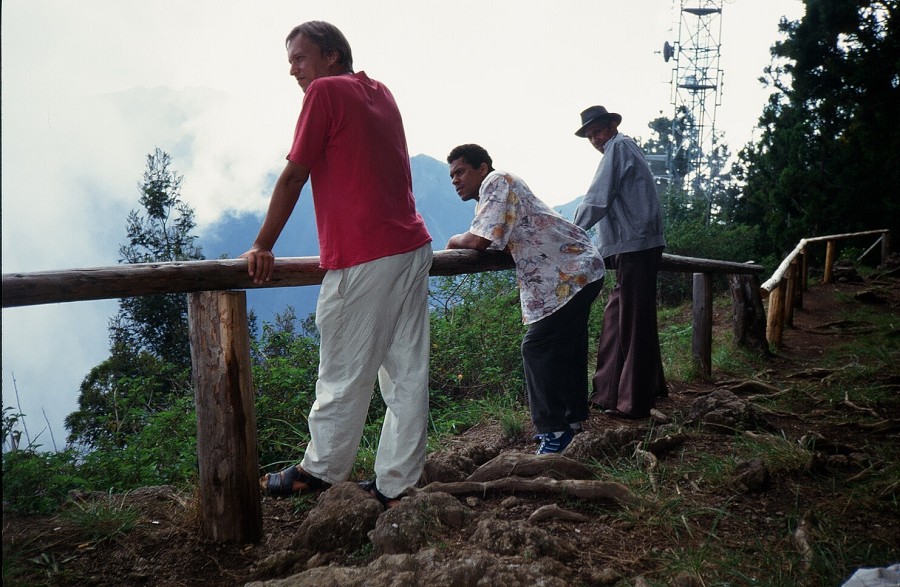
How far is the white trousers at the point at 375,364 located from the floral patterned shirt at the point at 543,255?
2.69 feet

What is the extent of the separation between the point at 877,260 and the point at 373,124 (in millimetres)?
15486

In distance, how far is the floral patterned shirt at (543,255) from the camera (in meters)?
3.55

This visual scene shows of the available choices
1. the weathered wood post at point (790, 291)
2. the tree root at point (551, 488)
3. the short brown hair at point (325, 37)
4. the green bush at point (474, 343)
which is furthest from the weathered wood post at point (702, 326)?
the short brown hair at point (325, 37)

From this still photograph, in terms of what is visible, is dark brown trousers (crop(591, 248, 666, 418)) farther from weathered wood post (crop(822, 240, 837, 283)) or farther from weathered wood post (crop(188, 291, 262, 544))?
weathered wood post (crop(822, 240, 837, 283))

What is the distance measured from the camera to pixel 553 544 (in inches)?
91.8

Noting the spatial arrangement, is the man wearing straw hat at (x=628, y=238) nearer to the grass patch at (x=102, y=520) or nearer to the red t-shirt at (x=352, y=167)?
the red t-shirt at (x=352, y=167)

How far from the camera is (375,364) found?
274 centimetres

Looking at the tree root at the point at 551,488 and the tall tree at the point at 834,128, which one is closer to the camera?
the tree root at the point at 551,488

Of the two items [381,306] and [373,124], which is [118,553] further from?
[373,124]

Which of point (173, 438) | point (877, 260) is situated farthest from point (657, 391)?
point (877, 260)

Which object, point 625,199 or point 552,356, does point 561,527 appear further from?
point 625,199

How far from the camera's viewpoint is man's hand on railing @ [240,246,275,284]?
2.55m

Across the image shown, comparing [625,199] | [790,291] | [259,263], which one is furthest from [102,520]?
[790,291]

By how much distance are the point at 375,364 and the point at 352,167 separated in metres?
0.75
